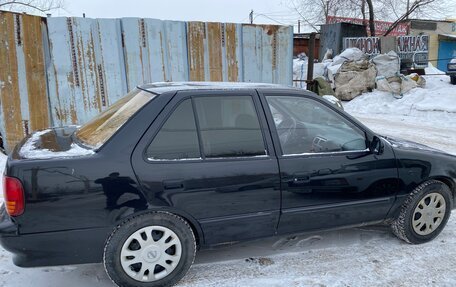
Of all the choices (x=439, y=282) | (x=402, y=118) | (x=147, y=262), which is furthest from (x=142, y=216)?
(x=402, y=118)

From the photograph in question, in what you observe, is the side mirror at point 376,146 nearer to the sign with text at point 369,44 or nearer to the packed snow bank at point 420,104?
the packed snow bank at point 420,104

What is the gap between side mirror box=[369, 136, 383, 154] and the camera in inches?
136

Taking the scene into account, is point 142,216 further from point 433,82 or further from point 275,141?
point 433,82

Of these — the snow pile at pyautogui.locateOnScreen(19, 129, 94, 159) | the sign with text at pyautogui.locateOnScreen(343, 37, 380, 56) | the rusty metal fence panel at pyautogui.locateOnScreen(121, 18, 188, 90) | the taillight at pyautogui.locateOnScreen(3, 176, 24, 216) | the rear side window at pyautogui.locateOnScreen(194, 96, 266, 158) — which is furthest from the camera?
the sign with text at pyautogui.locateOnScreen(343, 37, 380, 56)

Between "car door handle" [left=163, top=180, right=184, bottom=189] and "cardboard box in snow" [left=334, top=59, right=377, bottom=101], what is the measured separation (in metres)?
12.6

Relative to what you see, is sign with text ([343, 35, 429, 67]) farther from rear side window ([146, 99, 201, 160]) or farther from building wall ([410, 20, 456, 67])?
rear side window ([146, 99, 201, 160])

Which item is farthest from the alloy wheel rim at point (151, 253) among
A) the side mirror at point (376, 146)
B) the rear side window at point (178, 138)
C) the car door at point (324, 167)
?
the side mirror at point (376, 146)

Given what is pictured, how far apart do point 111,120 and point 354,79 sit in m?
12.7

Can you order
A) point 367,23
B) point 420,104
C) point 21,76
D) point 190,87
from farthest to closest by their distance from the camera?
point 367,23
point 420,104
point 21,76
point 190,87

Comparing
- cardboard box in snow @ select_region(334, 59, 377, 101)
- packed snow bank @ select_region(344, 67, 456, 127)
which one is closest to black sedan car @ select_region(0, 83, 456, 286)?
packed snow bank @ select_region(344, 67, 456, 127)

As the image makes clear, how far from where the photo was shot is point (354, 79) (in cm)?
1437

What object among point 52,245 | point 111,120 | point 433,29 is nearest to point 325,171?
point 111,120

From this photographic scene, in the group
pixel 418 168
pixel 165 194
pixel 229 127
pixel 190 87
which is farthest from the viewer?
pixel 418 168

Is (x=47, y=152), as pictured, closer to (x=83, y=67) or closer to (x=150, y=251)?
(x=150, y=251)
